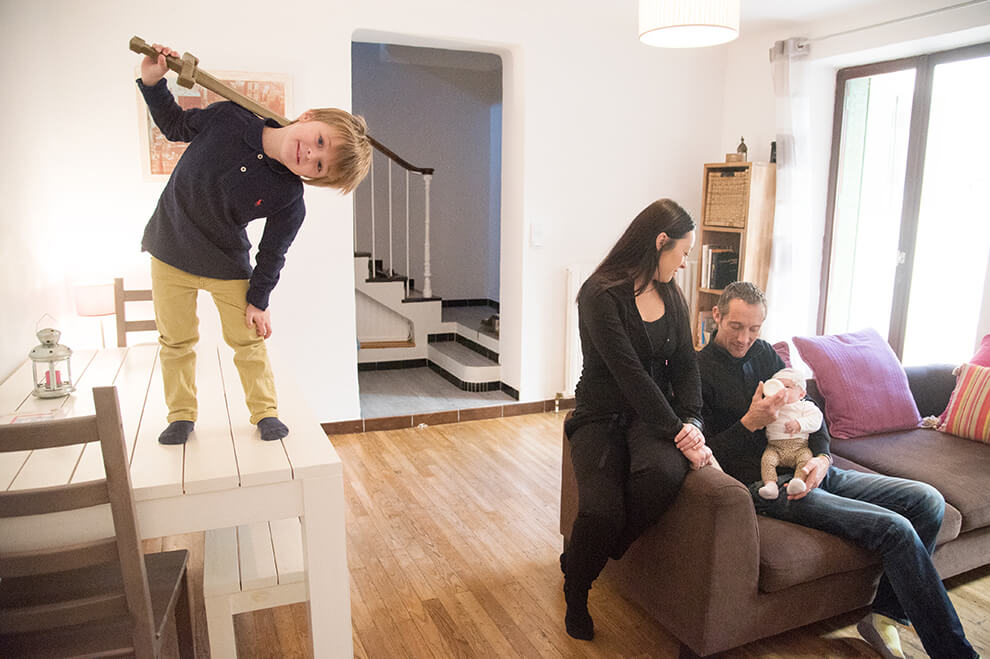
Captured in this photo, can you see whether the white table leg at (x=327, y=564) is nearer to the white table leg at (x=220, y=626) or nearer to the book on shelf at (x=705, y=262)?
the white table leg at (x=220, y=626)

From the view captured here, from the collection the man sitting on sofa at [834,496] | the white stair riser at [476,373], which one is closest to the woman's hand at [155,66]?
the man sitting on sofa at [834,496]

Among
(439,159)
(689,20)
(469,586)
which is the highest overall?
(689,20)

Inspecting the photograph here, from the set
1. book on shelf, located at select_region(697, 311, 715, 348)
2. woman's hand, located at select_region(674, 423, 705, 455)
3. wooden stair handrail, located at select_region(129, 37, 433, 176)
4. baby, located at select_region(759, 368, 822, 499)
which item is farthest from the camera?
book on shelf, located at select_region(697, 311, 715, 348)

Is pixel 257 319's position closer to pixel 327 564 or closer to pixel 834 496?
pixel 327 564

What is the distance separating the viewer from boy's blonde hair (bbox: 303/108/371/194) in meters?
1.62

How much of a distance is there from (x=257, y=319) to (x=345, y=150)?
505 millimetres

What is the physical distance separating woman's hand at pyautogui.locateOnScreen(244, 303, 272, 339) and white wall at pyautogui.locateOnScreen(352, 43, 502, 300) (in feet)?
15.6

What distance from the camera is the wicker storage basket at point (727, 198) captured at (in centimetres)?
428

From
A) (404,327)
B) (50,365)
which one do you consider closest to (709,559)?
(50,365)

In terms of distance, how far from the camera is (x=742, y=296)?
2291mm

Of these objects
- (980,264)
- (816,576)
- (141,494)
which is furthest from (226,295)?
(980,264)

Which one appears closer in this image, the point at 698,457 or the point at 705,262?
the point at 698,457

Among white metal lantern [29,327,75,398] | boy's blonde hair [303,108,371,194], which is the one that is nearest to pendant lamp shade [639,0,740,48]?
boy's blonde hair [303,108,371,194]

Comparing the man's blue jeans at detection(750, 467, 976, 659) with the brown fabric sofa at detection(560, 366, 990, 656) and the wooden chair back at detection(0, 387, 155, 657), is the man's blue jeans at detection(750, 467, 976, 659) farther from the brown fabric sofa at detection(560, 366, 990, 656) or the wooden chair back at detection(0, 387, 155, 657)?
the wooden chair back at detection(0, 387, 155, 657)
